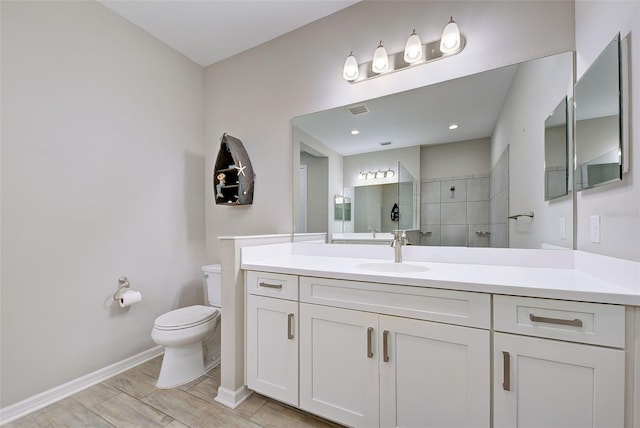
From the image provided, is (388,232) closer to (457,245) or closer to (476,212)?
(457,245)

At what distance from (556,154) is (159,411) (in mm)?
2598

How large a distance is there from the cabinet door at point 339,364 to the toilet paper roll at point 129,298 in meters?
1.39

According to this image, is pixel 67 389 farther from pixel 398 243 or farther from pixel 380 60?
pixel 380 60

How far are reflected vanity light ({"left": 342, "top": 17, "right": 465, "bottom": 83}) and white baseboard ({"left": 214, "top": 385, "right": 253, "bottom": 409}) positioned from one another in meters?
2.19

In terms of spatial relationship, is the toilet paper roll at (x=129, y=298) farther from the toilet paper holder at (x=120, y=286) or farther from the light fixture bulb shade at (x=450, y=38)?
the light fixture bulb shade at (x=450, y=38)

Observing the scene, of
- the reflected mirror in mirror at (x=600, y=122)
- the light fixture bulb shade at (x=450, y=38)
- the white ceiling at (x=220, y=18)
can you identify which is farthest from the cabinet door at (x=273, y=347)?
the white ceiling at (x=220, y=18)

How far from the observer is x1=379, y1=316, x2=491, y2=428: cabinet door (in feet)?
3.30

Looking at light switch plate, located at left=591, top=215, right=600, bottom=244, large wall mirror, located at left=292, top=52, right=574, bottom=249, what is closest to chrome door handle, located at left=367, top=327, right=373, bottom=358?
large wall mirror, located at left=292, top=52, right=574, bottom=249

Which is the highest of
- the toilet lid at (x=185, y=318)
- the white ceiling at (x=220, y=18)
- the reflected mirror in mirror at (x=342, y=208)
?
the white ceiling at (x=220, y=18)

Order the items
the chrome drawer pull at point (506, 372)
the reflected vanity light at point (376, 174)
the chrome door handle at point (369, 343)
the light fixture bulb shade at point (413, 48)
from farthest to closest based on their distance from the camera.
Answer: the reflected vanity light at point (376, 174) → the light fixture bulb shade at point (413, 48) → the chrome door handle at point (369, 343) → the chrome drawer pull at point (506, 372)

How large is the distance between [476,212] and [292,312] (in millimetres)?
1225

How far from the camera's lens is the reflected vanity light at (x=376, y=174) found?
1.82m

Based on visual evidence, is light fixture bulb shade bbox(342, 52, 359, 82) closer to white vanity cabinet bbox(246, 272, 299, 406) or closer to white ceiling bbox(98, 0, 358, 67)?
white ceiling bbox(98, 0, 358, 67)

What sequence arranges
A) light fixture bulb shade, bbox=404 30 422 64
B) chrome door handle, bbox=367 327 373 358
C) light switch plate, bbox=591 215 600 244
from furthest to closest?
light fixture bulb shade, bbox=404 30 422 64 → chrome door handle, bbox=367 327 373 358 → light switch plate, bbox=591 215 600 244
